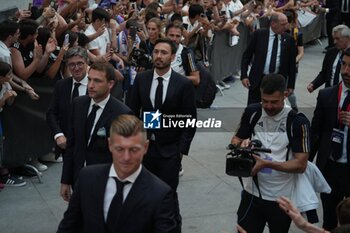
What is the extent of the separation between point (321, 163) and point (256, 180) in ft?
3.53

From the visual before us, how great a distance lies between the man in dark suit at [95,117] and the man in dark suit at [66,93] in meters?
0.81

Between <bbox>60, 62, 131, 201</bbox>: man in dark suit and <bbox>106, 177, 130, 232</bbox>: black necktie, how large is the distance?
66.1 inches

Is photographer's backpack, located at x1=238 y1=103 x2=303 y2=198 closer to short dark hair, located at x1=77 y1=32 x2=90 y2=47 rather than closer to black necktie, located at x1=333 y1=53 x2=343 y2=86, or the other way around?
black necktie, located at x1=333 y1=53 x2=343 y2=86

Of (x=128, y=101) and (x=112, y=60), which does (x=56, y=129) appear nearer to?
(x=128, y=101)

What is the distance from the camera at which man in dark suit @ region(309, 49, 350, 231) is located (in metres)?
6.06

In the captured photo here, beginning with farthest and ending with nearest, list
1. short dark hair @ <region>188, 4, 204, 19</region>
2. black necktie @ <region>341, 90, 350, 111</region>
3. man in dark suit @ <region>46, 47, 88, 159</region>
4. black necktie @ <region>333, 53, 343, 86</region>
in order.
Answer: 1. short dark hair @ <region>188, 4, 204, 19</region>
2. black necktie @ <region>333, 53, 343, 86</region>
3. man in dark suit @ <region>46, 47, 88, 159</region>
4. black necktie @ <region>341, 90, 350, 111</region>

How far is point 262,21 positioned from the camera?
1567 centimetres

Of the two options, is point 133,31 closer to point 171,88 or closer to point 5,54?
point 5,54

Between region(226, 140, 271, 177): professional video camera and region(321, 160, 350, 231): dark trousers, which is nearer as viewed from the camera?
region(226, 140, 271, 177): professional video camera

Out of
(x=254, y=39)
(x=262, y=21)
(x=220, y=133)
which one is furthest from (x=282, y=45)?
(x=262, y=21)

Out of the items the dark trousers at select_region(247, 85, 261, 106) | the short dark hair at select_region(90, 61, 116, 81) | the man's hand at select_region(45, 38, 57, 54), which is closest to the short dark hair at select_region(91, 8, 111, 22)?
the man's hand at select_region(45, 38, 57, 54)

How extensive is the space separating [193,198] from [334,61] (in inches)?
97.0

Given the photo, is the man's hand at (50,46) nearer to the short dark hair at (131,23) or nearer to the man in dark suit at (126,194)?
the short dark hair at (131,23)

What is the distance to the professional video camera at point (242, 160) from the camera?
17.0ft
